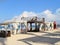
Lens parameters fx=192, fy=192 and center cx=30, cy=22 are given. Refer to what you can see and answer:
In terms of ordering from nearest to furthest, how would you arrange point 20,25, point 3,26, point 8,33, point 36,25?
point 8,33 → point 3,26 → point 20,25 → point 36,25

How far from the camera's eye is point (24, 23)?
38562 mm

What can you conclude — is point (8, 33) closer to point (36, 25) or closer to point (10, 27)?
point (10, 27)

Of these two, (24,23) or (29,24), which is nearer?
(24,23)

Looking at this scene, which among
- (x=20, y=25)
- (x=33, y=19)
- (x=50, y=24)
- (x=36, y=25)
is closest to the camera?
(x=20, y=25)

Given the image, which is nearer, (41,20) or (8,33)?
(8,33)

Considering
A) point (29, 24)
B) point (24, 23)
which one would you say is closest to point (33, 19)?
point (29, 24)

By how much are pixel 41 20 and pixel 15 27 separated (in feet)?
44.4

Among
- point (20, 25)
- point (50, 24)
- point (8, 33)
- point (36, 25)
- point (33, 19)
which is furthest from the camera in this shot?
point (50, 24)

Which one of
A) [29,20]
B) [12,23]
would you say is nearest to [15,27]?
[12,23]

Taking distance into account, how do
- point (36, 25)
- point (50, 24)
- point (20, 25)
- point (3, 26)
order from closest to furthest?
point (3, 26) → point (20, 25) → point (36, 25) → point (50, 24)

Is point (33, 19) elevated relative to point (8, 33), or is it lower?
elevated

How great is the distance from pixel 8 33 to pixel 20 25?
8.30 m

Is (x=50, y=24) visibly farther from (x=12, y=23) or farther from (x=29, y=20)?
(x=12, y=23)

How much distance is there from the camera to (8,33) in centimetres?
2984
